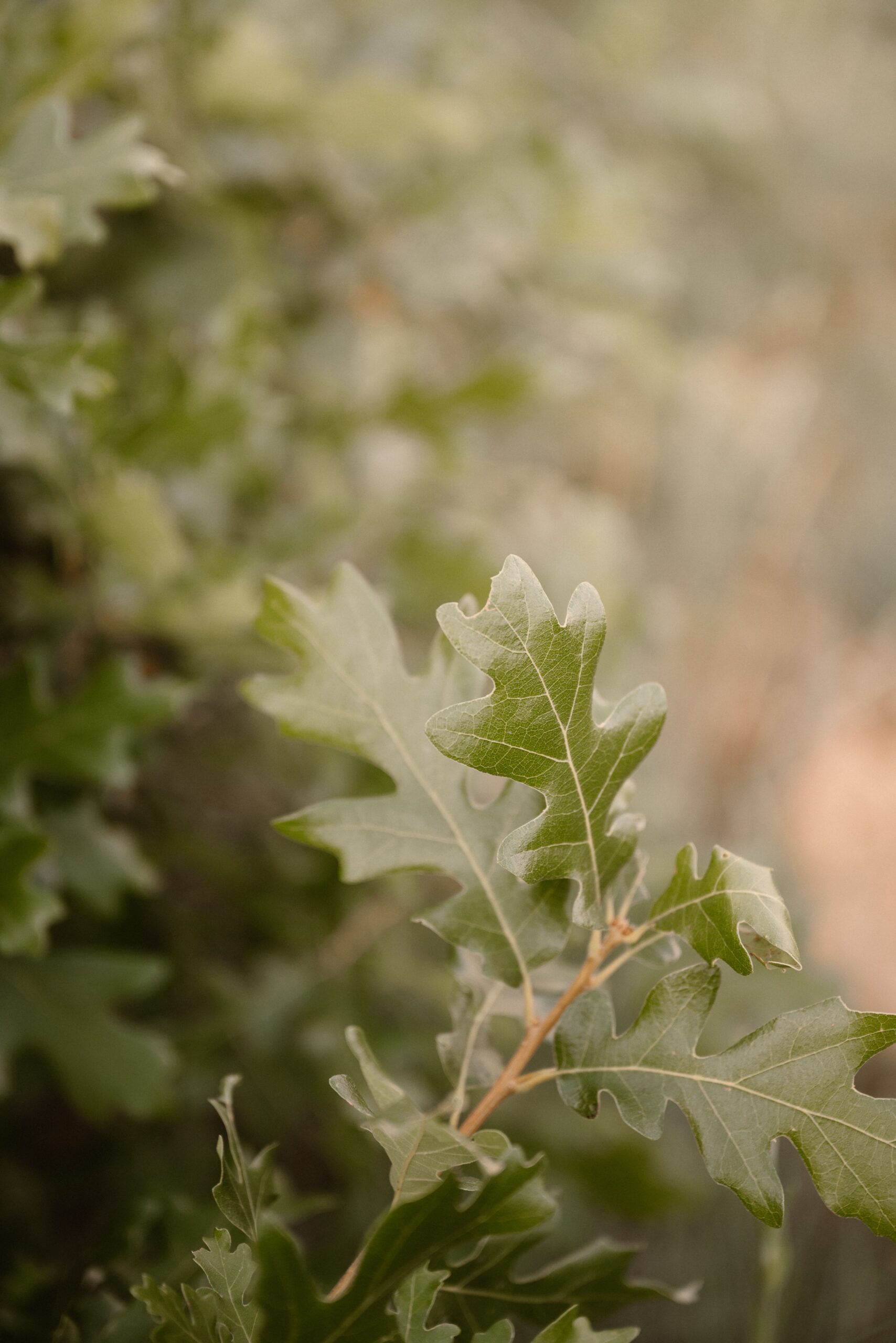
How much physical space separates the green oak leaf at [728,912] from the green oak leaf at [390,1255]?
0.13 m

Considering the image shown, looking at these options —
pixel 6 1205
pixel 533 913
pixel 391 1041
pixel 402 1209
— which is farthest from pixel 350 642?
pixel 6 1205

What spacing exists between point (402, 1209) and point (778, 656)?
Answer: 8.87 feet

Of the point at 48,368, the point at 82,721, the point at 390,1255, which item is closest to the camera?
the point at 390,1255

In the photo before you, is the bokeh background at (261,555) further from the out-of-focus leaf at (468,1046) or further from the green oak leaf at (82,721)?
the out-of-focus leaf at (468,1046)

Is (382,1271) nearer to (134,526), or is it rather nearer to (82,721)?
(82,721)

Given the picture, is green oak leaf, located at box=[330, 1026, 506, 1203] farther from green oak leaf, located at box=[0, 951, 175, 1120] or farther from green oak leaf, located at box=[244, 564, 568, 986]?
green oak leaf, located at box=[0, 951, 175, 1120]

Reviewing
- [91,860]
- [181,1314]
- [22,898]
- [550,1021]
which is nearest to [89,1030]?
[91,860]

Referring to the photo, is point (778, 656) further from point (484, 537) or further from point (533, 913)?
point (533, 913)

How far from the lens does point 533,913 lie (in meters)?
0.53

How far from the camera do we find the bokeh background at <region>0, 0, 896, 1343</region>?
2.67 ft

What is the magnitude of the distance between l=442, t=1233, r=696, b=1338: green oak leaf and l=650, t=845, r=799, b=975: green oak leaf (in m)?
0.22

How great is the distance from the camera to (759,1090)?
0.46 m

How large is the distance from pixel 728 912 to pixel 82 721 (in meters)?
0.59

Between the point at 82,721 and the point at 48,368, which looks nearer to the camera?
the point at 48,368
